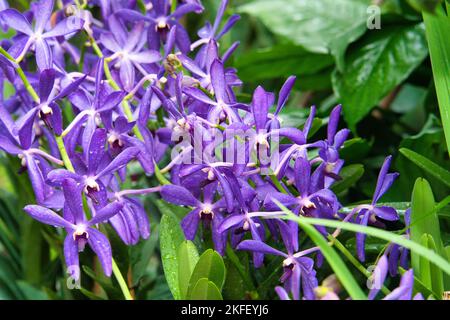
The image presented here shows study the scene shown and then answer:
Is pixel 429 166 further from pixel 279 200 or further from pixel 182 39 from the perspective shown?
pixel 182 39

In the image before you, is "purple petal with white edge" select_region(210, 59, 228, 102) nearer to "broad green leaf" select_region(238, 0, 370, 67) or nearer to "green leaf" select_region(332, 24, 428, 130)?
"green leaf" select_region(332, 24, 428, 130)

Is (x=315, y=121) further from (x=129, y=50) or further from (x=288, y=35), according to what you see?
(x=288, y=35)

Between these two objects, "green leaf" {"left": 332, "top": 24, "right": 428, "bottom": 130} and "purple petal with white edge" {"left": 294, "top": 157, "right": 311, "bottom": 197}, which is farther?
"green leaf" {"left": 332, "top": 24, "right": 428, "bottom": 130}

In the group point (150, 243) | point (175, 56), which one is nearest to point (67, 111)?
point (150, 243)

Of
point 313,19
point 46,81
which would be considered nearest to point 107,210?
point 46,81

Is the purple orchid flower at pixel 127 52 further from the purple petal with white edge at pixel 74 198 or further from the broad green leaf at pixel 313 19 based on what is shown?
the broad green leaf at pixel 313 19

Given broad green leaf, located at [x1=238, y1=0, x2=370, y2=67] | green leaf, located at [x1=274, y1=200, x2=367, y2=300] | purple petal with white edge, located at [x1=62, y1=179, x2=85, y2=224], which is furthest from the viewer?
broad green leaf, located at [x1=238, y1=0, x2=370, y2=67]

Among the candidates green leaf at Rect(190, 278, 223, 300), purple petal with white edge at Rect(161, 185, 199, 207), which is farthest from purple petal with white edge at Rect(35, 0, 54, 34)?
green leaf at Rect(190, 278, 223, 300)

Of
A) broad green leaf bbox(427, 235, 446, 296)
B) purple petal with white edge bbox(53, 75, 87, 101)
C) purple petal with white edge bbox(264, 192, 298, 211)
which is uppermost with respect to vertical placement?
purple petal with white edge bbox(53, 75, 87, 101)
